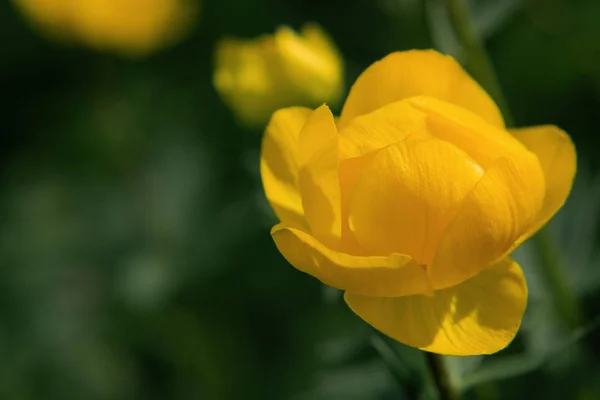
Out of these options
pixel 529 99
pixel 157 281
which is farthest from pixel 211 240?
pixel 529 99

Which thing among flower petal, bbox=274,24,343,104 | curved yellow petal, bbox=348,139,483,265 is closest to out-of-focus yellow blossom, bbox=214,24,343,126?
flower petal, bbox=274,24,343,104

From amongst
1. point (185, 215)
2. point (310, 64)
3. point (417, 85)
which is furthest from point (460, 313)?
point (185, 215)

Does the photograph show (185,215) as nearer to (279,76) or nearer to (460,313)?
(279,76)

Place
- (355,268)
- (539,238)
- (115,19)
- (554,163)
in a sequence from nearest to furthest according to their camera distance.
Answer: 1. (355,268)
2. (554,163)
3. (539,238)
4. (115,19)

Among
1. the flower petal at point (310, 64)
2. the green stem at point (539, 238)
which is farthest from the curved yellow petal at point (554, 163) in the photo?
the flower petal at point (310, 64)

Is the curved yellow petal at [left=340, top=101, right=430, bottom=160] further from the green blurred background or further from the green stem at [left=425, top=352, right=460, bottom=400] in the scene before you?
the green blurred background
